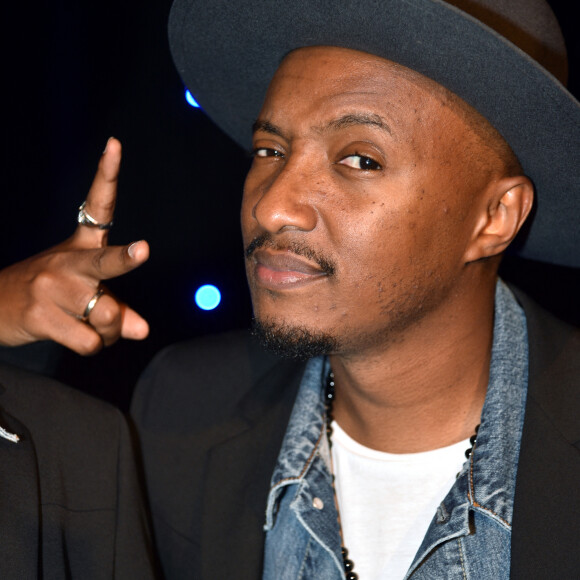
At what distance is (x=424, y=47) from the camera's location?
172 cm

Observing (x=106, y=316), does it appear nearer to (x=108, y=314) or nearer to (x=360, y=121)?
(x=108, y=314)

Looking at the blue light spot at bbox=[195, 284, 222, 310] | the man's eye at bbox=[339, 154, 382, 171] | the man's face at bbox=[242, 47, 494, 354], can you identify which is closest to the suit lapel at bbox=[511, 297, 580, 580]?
the man's face at bbox=[242, 47, 494, 354]

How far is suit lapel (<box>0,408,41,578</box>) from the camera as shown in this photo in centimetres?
158

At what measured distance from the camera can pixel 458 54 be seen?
170 centimetres

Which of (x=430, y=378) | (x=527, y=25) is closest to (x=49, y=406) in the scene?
(x=430, y=378)

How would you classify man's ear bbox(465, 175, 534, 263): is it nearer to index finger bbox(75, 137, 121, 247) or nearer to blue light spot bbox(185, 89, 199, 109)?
index finger bbox(75, 137, 121, 247)

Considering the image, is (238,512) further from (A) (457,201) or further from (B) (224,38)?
(B) (224,38)

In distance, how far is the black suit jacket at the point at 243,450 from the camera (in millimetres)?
1711

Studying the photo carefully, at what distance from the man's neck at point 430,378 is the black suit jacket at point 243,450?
187mm

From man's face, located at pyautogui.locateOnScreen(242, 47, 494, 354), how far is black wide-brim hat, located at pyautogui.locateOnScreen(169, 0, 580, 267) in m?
0.09

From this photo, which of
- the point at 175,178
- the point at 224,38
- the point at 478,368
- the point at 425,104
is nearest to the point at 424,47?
the point at 425,104

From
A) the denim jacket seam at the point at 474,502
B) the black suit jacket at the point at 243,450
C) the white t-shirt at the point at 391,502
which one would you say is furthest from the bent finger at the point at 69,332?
Answer: the denim jacket seam at the point at 474,502

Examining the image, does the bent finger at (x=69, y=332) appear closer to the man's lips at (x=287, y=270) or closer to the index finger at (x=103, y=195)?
the index finger at (x=103, y=195)

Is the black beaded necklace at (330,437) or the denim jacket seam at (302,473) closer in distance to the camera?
the black beaded necklace at (330,437)
